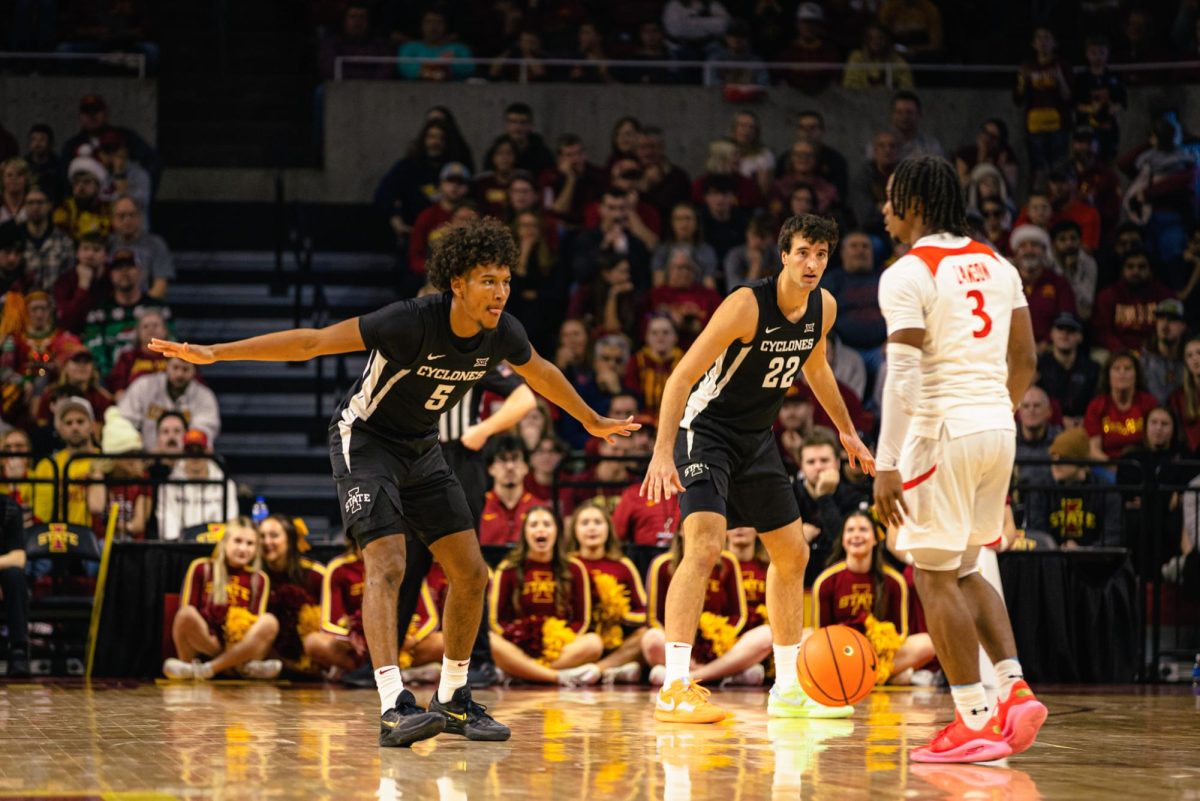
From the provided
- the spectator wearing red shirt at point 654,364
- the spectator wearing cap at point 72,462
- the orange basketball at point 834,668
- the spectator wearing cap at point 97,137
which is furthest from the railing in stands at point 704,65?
the orange basketball at point 834,668

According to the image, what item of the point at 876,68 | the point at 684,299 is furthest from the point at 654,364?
the point at 876,68

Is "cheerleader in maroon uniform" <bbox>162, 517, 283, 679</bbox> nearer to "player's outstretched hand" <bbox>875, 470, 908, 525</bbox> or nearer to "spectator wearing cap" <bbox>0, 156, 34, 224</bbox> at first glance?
"player's outstretched hand" <bbox>875, 470, 908, 525</bbox>

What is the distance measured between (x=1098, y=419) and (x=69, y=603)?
688cm

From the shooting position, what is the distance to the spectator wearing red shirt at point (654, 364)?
12086 millimetres

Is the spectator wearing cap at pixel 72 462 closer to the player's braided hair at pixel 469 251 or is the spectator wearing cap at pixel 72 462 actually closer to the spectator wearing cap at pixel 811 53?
the player's braided hair at pixel 469 251

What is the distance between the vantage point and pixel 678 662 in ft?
23.0

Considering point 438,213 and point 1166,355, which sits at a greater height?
point 438,213

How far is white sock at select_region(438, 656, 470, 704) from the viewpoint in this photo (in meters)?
6.54

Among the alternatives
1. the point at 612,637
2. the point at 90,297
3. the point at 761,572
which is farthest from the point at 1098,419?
the point at 90,297

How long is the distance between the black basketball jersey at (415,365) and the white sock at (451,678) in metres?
0.86

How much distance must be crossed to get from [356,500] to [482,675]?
3299 millimetres

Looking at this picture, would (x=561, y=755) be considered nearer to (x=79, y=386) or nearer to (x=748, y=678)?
(x=748, y=678)

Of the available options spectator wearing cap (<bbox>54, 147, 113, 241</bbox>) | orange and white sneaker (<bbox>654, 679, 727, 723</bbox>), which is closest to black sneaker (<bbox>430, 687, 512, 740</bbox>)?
orange and white sneaker (<bbox>654, 679, 727, 723</bbox>)

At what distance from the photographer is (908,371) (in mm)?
5672
